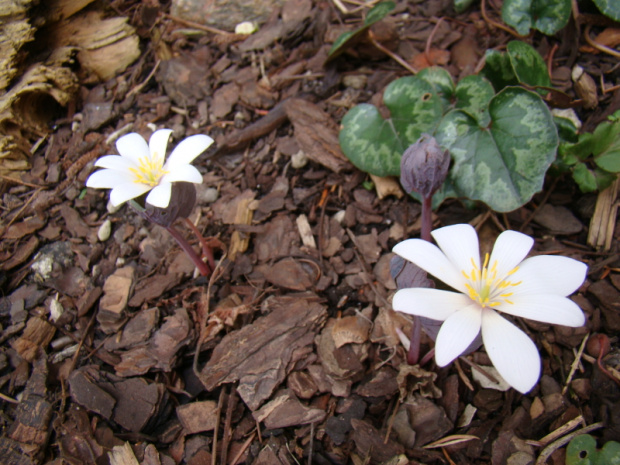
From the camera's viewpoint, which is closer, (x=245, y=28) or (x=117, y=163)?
(x=117, y=163)

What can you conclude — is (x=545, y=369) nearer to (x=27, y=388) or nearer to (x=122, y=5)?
(x=27, y=388)

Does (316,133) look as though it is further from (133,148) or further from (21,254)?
(21,254)

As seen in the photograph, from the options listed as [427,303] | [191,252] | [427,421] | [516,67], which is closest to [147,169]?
[191,252]

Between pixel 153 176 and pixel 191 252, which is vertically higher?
pixel 153 176

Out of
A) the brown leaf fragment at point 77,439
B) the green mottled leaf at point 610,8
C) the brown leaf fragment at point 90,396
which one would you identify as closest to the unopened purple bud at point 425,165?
the green mottled leaf at point 610,8

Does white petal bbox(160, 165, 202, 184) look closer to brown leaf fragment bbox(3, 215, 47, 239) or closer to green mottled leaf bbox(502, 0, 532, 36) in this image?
brown leaf fragment bbox(3, 215, 47, 239)

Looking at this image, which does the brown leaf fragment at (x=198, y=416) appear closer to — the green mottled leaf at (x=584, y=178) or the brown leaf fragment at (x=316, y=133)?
the brown leaf fragment at (x=316, y=133)

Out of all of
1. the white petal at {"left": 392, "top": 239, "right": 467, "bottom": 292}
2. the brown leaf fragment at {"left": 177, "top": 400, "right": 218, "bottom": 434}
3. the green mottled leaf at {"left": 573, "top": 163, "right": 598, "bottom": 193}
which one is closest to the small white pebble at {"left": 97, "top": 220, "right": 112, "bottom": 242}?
the brown leaf fragment at {"left": 177, "top": 400, "right": 218, "bottom": 434}
